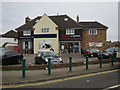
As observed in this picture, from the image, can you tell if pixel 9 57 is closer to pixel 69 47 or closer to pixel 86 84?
pixel 86 84

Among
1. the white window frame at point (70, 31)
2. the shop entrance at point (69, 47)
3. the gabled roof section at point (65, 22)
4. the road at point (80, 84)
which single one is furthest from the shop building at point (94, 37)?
the road at point (80, 84)

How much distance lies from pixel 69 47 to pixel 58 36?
3.47 metres

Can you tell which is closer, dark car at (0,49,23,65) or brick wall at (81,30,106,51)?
dark car at (0,49,23,65)

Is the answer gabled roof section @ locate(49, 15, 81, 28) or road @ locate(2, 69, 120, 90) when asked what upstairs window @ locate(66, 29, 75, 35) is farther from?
road @ locate(2, 69, 120, 90)

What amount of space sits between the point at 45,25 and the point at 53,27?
1.86 meters

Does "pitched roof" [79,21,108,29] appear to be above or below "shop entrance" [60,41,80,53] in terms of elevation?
above

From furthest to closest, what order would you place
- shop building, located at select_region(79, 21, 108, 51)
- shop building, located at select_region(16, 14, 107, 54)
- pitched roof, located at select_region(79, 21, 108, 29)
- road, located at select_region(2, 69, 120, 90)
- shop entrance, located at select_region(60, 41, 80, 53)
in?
pitched roof, located at select_region(79, 21, 108, 29), shop building, located at select_region(79, 21, 108, 51), shop entrance, located at select_region(60, 41, 80, 53), shop building, located at select_region(16, 14, 107, 54), road, located at select_region(2, 69, 120, 90)

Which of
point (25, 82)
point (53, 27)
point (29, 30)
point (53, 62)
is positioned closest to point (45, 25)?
point (53, 27)

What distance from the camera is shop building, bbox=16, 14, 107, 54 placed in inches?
1366

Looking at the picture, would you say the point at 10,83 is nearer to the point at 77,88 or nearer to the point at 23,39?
the point at 77,88

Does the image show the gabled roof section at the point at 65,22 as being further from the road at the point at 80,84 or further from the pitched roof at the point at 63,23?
the road at the point at 80,84

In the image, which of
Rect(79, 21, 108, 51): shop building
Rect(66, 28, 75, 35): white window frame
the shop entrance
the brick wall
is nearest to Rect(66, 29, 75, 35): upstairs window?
Rect(66, 28, 75, 35): white window frame

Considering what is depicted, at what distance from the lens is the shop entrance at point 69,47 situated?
35.2 metres

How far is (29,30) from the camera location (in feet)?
120
